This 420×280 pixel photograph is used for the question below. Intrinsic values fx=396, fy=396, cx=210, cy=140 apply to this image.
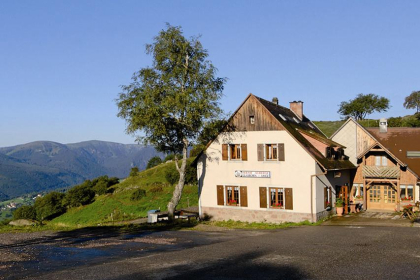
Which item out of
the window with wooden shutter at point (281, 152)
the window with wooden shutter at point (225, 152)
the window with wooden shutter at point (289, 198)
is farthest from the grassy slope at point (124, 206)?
the window with wooden shutter at point (281, 152)

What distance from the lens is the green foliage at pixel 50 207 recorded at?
227ft

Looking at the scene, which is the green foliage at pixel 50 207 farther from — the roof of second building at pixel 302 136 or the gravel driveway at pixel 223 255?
the roof of second building at pixel 302 136

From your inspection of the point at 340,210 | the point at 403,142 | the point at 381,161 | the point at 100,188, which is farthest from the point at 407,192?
the point at 100,188

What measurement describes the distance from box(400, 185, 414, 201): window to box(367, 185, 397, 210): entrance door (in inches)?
33.7

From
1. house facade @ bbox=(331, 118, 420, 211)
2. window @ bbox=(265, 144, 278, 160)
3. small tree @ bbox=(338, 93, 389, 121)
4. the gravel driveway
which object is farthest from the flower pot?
small tree @ bbox=(338, 93, 389, 121)

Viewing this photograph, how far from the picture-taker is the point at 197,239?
22.3m

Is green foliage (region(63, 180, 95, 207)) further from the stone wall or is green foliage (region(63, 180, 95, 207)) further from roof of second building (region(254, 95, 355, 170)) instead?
roof of second building (region(254, 95, 355, 170))

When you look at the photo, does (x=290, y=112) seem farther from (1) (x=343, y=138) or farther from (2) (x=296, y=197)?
(2) (x=296, y=197)

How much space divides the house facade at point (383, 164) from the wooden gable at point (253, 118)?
337 inches

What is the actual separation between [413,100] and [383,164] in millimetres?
97435

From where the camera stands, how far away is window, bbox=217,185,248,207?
105 ft

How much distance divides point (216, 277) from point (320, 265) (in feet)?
13.2

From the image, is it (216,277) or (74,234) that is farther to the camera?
(74,234)

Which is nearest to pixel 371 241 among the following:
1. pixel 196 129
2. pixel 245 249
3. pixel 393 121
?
pixel 245 249
